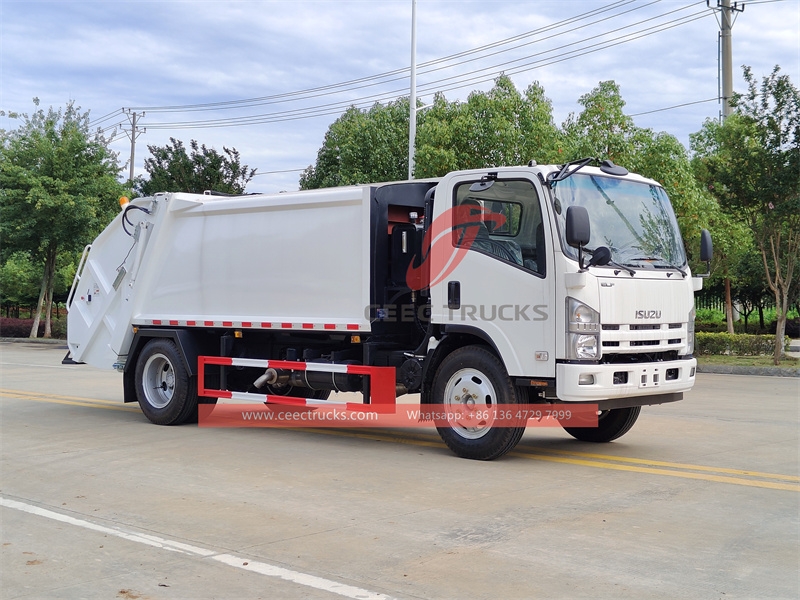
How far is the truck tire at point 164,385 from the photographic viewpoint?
11414 millimetres

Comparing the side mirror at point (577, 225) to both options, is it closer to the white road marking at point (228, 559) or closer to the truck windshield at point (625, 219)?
the truck windshield at point (625, 219)

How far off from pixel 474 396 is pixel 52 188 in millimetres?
30154

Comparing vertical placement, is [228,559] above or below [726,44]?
below

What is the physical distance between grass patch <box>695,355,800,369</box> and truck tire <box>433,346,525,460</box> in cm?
1386

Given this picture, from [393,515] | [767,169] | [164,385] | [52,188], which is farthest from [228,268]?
[52,188]

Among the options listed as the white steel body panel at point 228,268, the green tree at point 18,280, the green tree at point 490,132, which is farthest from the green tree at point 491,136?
the green tree at point 18,280

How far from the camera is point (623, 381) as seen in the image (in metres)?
8.29

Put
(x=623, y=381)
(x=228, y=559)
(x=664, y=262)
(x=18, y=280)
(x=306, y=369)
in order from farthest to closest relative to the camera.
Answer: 1. (x=18, y=280)
2. (x=306, y=369)
3. (x=664, y=262)
4. (x=623, y=381)
5. (x=228, y=559)

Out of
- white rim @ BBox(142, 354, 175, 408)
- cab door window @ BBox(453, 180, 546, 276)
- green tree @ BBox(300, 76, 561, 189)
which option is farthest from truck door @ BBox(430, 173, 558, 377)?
green tree @ BBox(300, 76, 561, 189)

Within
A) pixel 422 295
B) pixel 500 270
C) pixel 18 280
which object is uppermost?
pixel 18 280

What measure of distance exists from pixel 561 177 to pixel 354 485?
3343mm

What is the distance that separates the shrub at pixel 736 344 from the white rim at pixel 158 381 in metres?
15.6

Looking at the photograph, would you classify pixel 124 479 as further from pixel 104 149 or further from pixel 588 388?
pixel 104 149

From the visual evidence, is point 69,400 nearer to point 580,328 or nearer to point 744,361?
point 580,328
